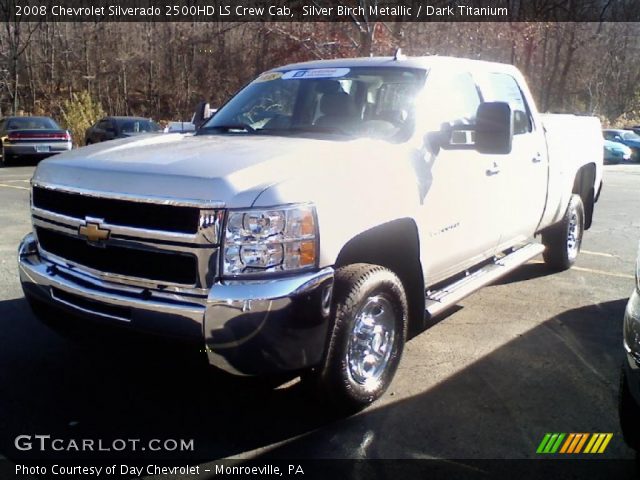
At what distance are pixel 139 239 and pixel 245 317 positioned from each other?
2.23 ft

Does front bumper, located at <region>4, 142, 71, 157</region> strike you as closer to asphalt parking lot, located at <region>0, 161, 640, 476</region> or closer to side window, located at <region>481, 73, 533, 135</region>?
asphalt parking lot, located at <region>0, 161, 640, 476</region>

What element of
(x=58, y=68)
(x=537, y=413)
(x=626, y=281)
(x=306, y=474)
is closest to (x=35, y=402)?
(x=306, y=474)

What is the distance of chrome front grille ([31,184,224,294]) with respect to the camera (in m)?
2.88

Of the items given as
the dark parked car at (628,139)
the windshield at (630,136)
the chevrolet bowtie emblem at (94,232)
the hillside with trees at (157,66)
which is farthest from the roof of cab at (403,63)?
the hillside with trees at (157,66)

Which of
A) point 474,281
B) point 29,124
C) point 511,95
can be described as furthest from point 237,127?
point 29,124

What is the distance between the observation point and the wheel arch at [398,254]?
342 centimetres

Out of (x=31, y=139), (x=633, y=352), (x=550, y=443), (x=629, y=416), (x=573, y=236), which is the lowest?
(x=550, y=443)

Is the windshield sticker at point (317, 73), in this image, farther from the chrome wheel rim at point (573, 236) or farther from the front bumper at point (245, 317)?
the chrome wheel rim at point (573, 236)

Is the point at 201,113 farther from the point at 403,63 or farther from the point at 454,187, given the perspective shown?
the point at 454,187

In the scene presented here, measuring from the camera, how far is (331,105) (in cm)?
440

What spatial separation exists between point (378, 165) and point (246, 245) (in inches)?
38.9

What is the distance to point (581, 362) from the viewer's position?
434 cm

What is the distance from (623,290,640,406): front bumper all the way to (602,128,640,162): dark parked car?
86.8ft

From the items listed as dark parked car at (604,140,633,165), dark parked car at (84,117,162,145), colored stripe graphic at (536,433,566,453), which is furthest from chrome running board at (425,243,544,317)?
dark parked car at (604,140,633,165)
